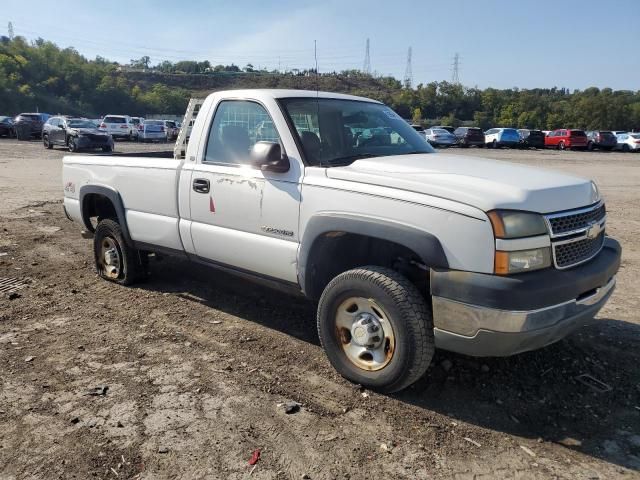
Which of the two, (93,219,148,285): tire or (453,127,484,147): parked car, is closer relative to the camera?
(93,219,148,285): tire

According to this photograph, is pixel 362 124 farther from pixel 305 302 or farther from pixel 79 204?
pixel 79 204

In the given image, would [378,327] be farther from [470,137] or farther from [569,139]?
[569,139]

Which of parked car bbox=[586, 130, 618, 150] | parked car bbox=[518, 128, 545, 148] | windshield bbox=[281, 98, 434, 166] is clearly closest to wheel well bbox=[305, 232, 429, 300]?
windshield bbox=[281, 98, 434, 166]

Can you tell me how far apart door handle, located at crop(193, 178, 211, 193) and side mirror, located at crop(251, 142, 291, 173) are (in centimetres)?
66

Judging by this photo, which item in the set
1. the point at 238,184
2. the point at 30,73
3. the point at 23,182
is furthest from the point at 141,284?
the point at 30,73

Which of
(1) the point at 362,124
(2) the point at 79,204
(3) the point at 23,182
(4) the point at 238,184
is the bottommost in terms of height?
(3) the point at 23,182

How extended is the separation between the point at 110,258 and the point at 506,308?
4.33 meters

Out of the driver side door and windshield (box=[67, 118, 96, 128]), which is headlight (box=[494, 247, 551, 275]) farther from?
windshield (box=[67, 118, 96, 128])

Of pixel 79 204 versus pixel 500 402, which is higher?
pixel 79 204

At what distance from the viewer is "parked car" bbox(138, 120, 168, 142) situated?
120ft

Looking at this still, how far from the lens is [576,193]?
335 centimetres

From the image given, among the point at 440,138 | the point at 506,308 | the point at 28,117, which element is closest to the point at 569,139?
the point at 440,138

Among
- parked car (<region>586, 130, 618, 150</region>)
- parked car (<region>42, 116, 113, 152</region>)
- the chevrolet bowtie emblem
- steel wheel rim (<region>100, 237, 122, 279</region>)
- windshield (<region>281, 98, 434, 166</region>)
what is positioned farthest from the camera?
parked car (<region>586, 130, 618, 150</region>)

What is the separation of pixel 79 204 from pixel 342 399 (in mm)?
3904
